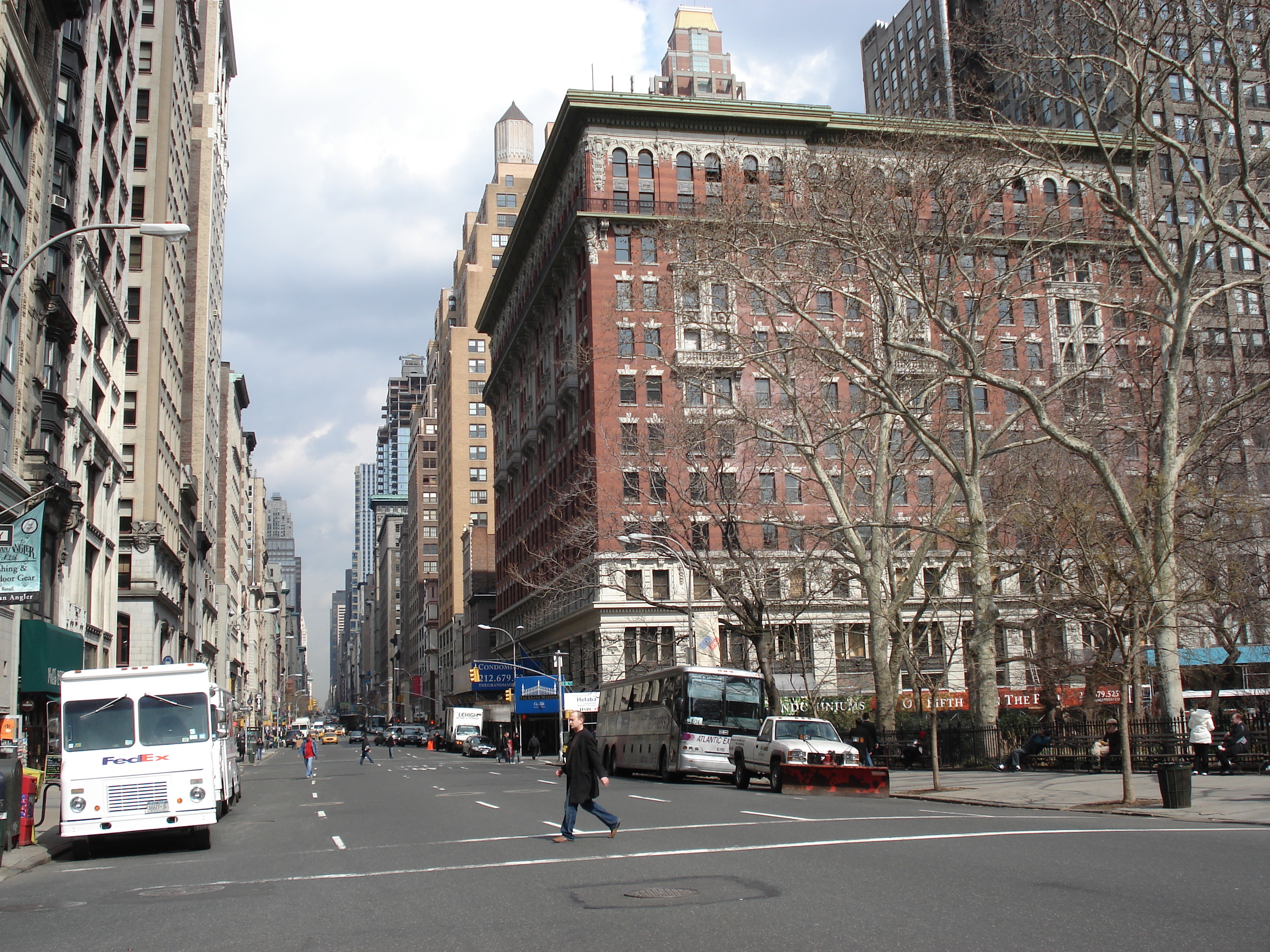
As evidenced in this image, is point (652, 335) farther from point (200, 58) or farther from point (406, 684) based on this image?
point (406, 684)

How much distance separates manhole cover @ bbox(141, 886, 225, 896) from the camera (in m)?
12.3

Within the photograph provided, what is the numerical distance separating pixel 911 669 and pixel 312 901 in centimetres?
2570

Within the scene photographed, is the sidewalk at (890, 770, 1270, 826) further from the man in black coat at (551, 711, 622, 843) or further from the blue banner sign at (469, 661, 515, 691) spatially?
the blue banner sign at (469, 661, 515, 691)

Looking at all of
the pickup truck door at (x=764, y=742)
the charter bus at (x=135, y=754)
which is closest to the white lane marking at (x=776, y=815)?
the pickup truck door at (x=764, y=742)

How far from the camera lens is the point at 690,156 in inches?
2571

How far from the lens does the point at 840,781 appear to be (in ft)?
82.4

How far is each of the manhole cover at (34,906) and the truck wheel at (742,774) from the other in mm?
19052

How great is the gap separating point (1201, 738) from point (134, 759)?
74.1 feet

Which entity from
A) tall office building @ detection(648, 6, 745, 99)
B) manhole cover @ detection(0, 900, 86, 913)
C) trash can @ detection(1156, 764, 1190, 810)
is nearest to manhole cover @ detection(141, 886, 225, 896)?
manhole cover @ detection(0, 900, 86, 913)

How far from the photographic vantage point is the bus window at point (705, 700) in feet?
110

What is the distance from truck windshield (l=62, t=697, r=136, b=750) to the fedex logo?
180mm

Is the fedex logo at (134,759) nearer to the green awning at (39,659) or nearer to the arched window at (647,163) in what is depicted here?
the green awning at (39,659)

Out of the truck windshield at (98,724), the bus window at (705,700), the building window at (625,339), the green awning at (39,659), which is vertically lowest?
the bus window at (705,700)

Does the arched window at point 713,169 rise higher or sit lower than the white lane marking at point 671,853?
higher
